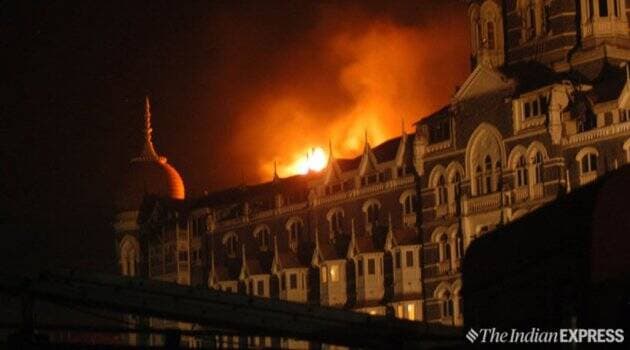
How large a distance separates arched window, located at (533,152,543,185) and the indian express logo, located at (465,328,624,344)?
50591 mm

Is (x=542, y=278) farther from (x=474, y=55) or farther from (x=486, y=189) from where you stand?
(x=474, y=55)

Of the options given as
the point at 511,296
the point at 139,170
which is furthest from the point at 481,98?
the point at 511,296

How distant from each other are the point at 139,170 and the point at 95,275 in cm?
8897

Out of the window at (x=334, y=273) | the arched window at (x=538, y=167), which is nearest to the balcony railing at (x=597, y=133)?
the arched window at (x=538, y=167)

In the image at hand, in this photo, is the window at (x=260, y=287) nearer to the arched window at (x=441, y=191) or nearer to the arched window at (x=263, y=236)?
the arched window at (x=263, y=236)

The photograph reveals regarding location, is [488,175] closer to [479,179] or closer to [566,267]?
[479,179]

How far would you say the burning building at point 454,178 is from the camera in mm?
82375

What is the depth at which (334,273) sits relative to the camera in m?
97.4

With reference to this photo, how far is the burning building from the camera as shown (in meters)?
82.4

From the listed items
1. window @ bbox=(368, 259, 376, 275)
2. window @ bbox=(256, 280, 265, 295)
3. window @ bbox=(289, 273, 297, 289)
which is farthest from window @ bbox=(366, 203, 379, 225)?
window @ bbox=(256, 280, 265, 295)

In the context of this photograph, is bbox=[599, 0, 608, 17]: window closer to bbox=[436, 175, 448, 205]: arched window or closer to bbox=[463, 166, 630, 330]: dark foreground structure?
bbox=[436, 175, 448, 205]: arched window

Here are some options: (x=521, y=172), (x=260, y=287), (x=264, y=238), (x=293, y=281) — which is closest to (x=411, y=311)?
(x=521, y=172)

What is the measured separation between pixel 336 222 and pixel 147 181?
25434 mm

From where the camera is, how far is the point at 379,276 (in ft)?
309
